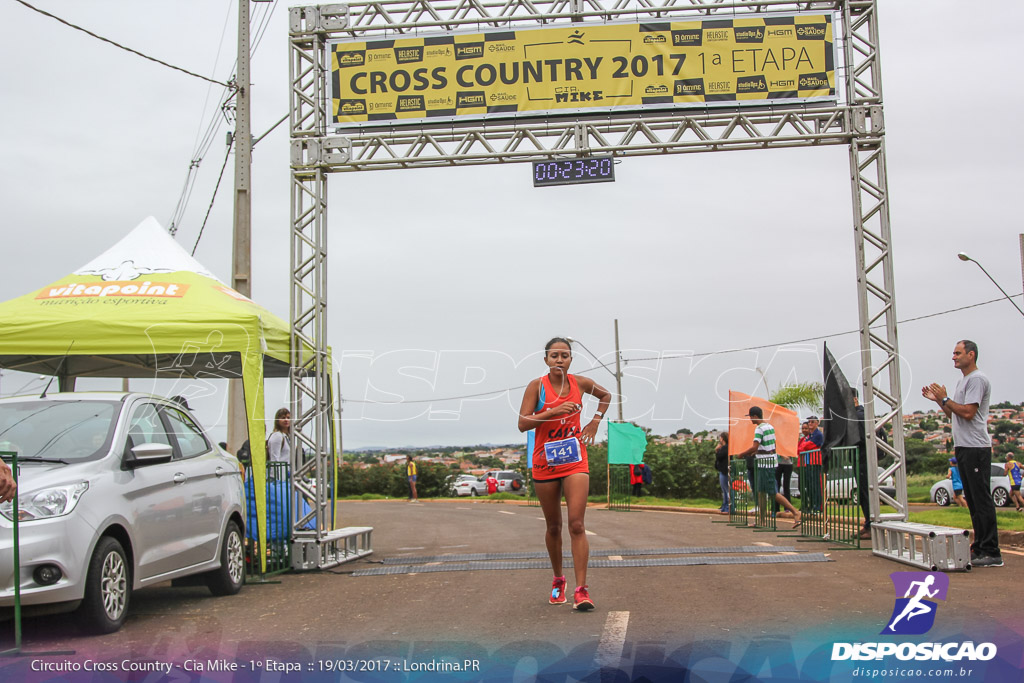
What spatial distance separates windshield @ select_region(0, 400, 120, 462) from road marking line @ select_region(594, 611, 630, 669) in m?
4.04

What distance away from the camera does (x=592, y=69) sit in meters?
12.5

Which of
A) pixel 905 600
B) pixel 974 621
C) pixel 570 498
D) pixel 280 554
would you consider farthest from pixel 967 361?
pixel 280 554

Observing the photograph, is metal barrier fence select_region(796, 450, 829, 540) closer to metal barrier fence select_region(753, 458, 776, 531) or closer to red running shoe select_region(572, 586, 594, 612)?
metal barrier fence select_region(753, 458, 776, 531)

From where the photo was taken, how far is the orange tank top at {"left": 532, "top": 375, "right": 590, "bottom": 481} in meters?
7.80

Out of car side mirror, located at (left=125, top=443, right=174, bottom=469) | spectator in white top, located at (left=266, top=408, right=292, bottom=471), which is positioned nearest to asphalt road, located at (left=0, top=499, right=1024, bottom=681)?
car side mirror, located at (left=125, top=443, right=174, bottom=469)

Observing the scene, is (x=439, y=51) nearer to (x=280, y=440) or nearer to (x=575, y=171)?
(x=575, y=171)

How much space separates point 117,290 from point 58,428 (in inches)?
132

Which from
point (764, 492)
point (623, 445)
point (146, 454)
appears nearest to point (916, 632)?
point (146, 454)

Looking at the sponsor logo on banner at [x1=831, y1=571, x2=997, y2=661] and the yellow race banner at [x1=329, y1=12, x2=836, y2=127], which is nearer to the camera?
the sponsor logo on banner at [x1=831, y1=571, x2=997, y2=661]

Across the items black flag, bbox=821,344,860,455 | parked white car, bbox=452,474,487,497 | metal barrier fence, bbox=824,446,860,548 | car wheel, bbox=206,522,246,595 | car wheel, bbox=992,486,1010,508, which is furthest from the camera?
parked white car, bbox=452,474,487,497

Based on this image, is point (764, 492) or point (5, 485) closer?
point (5, 485)

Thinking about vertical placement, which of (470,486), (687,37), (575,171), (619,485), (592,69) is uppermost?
(687,37)

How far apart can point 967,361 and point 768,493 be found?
6485 mm

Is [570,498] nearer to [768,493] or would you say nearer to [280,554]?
[280,554]
